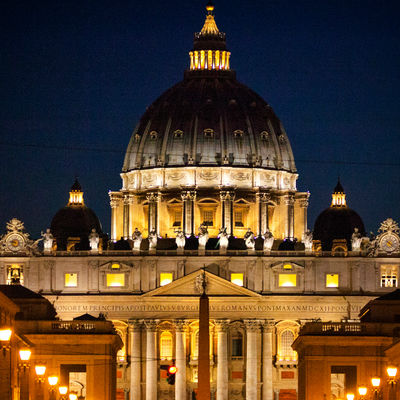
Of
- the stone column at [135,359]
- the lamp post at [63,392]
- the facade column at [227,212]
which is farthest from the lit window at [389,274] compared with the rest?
the lamp post at [63,392]

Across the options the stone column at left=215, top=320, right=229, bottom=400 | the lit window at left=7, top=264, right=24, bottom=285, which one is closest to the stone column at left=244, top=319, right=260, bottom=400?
the stone column at left=215, top=320, right=229, bottom=400

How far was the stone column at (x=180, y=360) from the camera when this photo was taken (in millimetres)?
174625

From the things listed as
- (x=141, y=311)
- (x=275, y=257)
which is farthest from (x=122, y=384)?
(x=275, y=257)

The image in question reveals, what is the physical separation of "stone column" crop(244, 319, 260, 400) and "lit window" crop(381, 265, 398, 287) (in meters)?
12.9

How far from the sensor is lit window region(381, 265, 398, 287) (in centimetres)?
18062

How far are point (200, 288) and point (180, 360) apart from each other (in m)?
6.84

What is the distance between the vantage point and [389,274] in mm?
180875

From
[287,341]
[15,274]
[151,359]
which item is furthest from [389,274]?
[15,274]

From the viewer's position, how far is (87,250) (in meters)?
186

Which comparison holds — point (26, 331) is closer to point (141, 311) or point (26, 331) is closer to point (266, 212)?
point (141, 311)

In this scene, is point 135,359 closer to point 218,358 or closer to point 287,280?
point 218,358

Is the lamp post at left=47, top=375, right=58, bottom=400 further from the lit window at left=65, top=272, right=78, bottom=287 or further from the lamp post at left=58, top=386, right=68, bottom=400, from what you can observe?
the lit window at left=65, top=272, right=78, bottom=287

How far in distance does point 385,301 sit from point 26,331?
2360cm

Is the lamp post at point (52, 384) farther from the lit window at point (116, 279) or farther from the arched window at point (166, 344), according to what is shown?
the arched window at point (166, 344)
